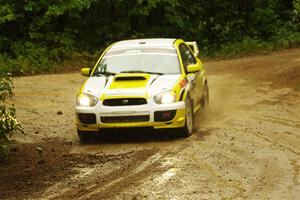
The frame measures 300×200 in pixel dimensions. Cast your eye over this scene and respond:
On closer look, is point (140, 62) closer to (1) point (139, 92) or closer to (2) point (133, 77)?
(2) point (133, 77)

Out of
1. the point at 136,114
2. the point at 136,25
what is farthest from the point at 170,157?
the point at 136,25

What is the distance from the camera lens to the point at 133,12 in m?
28.9

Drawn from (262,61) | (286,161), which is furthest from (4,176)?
(262,61)

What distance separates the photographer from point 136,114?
12727mm

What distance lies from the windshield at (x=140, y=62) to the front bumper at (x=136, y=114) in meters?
1.17

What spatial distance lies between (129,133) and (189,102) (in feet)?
3.86

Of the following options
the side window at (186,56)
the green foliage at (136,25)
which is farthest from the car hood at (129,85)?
the green foliage at (136,25)

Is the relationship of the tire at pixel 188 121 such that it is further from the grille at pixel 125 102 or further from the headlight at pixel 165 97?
the grille at pixel 125 102

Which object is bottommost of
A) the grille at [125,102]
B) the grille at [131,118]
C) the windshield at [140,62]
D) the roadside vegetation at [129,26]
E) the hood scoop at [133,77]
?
the roadside vegetation at [129,26]

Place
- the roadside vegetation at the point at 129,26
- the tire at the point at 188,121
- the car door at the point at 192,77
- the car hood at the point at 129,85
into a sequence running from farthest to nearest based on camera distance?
the roadside vegetation at the point at 129,26 → the car door at the point at 192,77 → the tire at the point at 188,121 → the car hood at the point at 129,85

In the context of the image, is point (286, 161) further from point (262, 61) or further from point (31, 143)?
point (262, 61)

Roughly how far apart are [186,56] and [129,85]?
2125 millimetres

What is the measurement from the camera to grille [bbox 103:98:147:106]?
12.8m

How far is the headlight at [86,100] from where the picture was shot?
1297 cm
